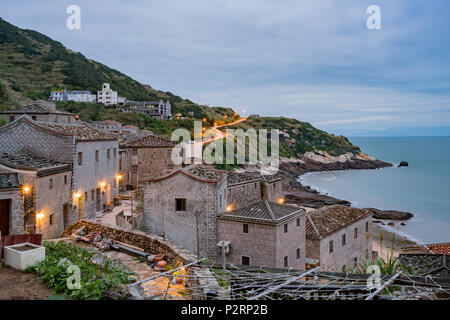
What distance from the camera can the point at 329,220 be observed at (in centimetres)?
2462

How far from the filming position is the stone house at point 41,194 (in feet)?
50.2

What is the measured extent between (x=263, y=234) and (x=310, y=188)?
5228 cm

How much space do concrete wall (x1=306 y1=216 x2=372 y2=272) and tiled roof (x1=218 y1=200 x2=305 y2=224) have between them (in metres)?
3.56

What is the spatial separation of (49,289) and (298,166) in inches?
3697

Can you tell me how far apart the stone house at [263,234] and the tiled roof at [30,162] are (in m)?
9.24

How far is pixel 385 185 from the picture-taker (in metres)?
77.2

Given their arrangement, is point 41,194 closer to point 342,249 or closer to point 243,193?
point 243,193

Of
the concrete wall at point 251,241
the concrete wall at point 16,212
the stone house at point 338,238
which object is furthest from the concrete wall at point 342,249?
the concrete wall at point 16,212

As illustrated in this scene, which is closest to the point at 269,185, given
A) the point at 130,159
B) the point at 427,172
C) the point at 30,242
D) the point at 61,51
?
the point at 130,159

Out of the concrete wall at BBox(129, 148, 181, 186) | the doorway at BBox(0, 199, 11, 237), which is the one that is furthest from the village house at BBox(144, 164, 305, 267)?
the concrete wall at BBox(129, 148, 181, 186)

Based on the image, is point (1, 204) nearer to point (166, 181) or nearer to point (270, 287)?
point (166, 181)

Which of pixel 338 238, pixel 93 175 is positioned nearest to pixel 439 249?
pixel 338 238

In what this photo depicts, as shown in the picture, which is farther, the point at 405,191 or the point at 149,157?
the point at 405,191

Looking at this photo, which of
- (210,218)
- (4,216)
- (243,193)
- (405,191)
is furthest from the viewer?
(405,191)
